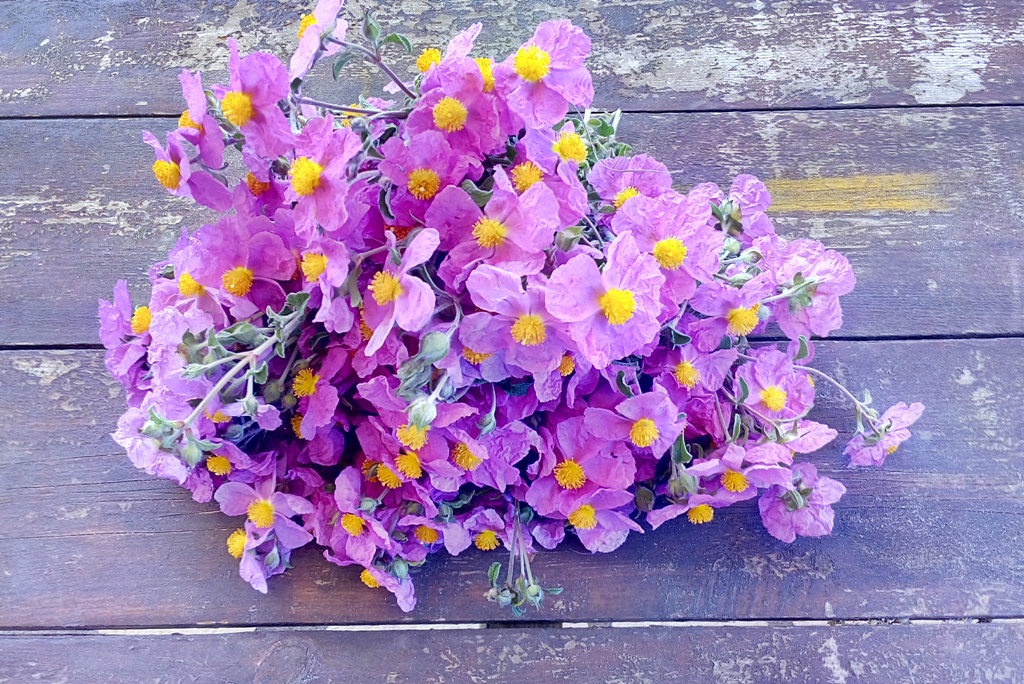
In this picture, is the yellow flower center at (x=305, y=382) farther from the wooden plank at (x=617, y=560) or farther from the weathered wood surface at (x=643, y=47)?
the weathered wood surface at (x=643, y=47)

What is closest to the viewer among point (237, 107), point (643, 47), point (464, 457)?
point (237, 107)

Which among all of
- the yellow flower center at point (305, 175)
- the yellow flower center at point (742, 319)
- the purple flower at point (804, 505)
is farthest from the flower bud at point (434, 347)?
the purple flower at point (804, 505)

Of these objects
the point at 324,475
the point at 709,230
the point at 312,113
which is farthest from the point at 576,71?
the point at 324,475

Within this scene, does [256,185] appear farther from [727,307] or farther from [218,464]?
[727,307]

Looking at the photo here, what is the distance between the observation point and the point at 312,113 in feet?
1.98

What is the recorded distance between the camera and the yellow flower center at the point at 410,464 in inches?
20.7

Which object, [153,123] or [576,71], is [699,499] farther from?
[153,123]

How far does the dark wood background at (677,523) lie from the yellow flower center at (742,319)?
176mm

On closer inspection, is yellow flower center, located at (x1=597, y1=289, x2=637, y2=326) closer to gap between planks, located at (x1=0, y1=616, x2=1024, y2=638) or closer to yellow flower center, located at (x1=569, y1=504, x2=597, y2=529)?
yellow flower center, located at (x1=569, y1=504, x2=597, y2=529)

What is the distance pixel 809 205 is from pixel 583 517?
0.35 meters

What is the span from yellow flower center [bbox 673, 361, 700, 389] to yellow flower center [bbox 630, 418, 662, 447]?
0.12ft

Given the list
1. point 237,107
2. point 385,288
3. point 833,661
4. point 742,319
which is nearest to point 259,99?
point 237,107

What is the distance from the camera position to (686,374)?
20.9 inches

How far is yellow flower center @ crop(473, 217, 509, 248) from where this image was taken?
17.4 inches
